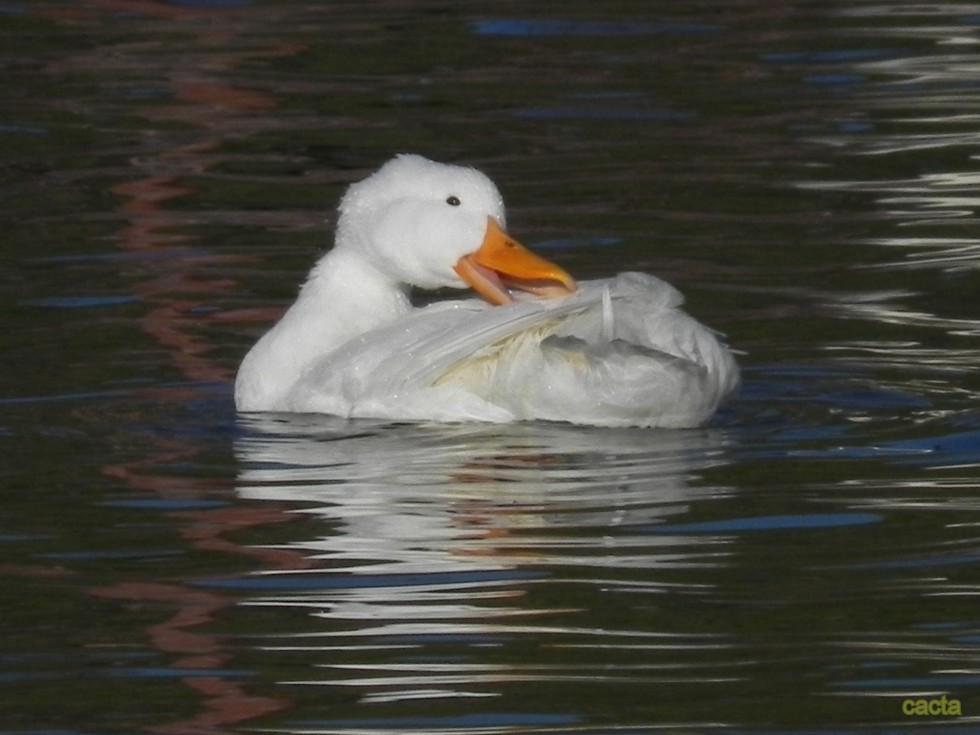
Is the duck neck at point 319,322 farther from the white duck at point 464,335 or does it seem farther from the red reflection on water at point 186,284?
the red reflection on water at point 186,284

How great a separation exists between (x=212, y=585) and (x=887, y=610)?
1.67 metres

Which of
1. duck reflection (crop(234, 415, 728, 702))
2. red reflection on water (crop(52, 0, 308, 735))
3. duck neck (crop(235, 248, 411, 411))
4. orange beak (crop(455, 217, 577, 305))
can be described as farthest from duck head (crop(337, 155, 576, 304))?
red reflection on water (crop(52, 0, 308, 735))

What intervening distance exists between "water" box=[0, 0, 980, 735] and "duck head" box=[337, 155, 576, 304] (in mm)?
664

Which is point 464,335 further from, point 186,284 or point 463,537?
point 186,284

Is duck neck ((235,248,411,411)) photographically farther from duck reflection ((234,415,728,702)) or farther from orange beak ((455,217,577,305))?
orange beak ((455,217,577,305))

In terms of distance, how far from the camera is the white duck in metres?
7.50

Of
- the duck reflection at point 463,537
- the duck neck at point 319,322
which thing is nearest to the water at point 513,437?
the duck reflection at point 463,537

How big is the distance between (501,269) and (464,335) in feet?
2.41

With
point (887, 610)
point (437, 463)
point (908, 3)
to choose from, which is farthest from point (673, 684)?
point (908, 3)

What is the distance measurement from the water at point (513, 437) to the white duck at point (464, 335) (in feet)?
0.38

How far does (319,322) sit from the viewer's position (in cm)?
849

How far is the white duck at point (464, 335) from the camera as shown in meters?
7.50

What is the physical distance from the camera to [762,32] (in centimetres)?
1617

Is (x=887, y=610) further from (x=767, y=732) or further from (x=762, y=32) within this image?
(x=762, y=32)
